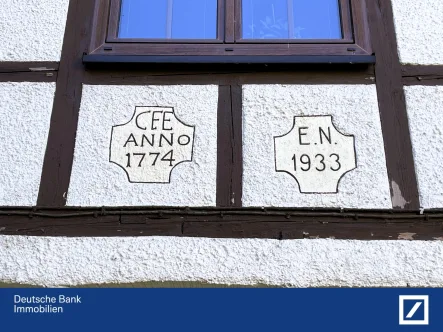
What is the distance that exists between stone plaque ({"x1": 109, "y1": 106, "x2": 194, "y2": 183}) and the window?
0.33m

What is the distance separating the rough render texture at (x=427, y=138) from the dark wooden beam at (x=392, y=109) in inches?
1.2

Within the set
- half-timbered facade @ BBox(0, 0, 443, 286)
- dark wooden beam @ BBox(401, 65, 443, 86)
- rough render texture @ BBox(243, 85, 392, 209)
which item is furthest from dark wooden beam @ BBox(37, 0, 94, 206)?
dark wooden beam @ BBox(401, 65, 443, 86)

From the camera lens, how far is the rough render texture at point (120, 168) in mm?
3141

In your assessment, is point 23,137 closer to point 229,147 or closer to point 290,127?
point 229,147

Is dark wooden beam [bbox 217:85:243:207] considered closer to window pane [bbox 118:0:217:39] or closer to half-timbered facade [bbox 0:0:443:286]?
half-timbered facade [bbox 0:0:443:286]

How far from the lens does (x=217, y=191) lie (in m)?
3.15

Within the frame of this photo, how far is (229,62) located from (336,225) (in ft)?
3.18

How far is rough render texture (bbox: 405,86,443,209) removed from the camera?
124 inches

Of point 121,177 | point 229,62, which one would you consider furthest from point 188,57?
point 121,177

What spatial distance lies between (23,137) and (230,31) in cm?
119

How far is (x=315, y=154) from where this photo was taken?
10.5 feet
